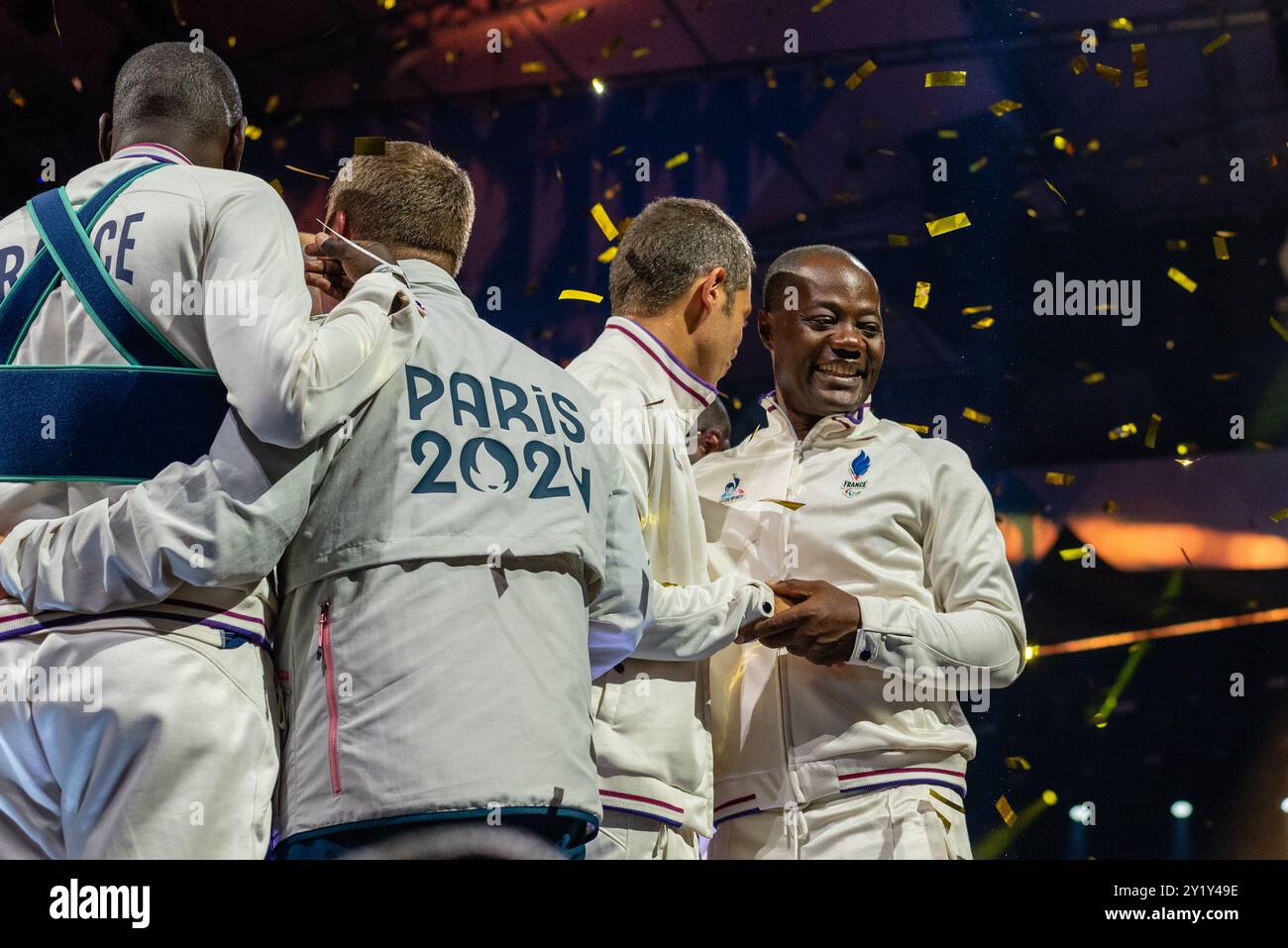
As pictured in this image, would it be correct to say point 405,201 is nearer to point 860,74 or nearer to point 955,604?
point 955,604

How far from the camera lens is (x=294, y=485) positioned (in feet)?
6.52

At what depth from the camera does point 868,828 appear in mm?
2783

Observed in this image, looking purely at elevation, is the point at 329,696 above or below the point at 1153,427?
below

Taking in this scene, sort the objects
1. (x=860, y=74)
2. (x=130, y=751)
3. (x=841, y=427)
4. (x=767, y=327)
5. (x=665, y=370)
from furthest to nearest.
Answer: (x=860, y=74)
(x=767, y=327)
(x=841, y=427)
(x=665, y=370)
(x=130, y=751)

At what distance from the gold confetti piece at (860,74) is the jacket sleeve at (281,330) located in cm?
356

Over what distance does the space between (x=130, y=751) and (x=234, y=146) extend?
1111 millimetres

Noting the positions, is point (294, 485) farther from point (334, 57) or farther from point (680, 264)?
point (334, 57)

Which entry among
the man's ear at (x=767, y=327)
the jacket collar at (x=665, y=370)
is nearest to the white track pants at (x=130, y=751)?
the jacket collar at (x=665, y=370)

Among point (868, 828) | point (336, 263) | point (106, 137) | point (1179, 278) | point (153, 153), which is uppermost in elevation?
point (1179, 278)

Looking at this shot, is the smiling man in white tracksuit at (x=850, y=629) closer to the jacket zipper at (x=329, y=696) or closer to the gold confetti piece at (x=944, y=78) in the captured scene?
the jacket zipper at (x=329, y=696)

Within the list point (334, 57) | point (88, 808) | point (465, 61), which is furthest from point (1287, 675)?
point (88, 808)

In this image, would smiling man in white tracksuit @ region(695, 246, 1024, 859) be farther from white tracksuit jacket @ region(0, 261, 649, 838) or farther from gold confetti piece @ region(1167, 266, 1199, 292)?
gold confetti piece @ region(1167, 266, 1199, 292)

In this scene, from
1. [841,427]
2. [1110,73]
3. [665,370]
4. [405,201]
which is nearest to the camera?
[405,201]

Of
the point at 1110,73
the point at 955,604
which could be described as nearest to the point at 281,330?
the point at 955,604
